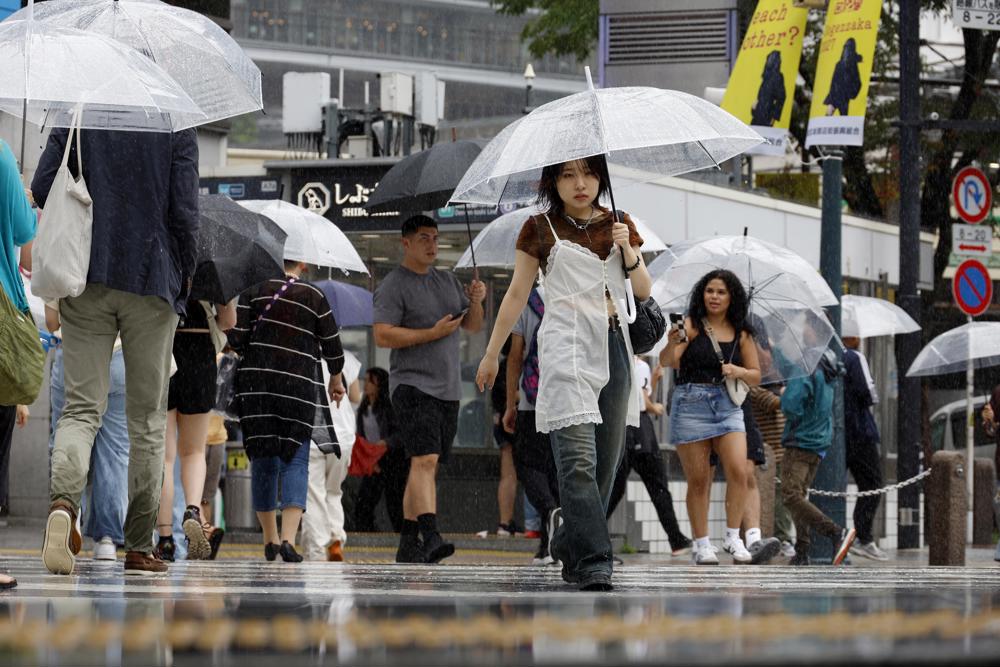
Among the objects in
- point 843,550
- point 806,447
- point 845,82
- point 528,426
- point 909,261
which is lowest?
point 843,550

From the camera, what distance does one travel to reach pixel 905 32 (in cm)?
1911

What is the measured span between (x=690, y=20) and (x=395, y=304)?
45.5 feet

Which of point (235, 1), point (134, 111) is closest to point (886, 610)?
point (134, 111)

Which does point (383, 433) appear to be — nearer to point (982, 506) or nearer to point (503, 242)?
point (503, 242)

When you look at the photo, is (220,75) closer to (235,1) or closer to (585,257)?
(585,257)

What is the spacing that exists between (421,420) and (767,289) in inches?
147

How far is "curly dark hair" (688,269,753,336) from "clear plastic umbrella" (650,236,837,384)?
0.79 meters

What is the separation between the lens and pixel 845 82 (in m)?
15.3

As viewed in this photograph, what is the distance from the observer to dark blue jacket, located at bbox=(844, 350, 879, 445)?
1675 centimetres

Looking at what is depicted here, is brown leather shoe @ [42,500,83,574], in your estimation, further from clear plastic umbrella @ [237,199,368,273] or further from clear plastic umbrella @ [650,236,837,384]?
clear plastic umbrella @ [650,236,837,384]

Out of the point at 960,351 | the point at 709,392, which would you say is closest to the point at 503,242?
the point at 709,392

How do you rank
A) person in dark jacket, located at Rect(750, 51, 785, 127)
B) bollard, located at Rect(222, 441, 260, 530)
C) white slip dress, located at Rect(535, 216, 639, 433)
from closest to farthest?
1. white slip dress, located at Rect(535, 216, 639, 433)
2. person in dark jacket, located at Rect(750, 51, 785, 127)
3. bollard, located at Rect(222, 441, 260, 530)

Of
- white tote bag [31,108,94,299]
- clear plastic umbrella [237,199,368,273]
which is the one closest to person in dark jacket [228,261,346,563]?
clear plastic umbrella [237,199,368,273]

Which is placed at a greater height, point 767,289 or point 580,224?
point 767,289
